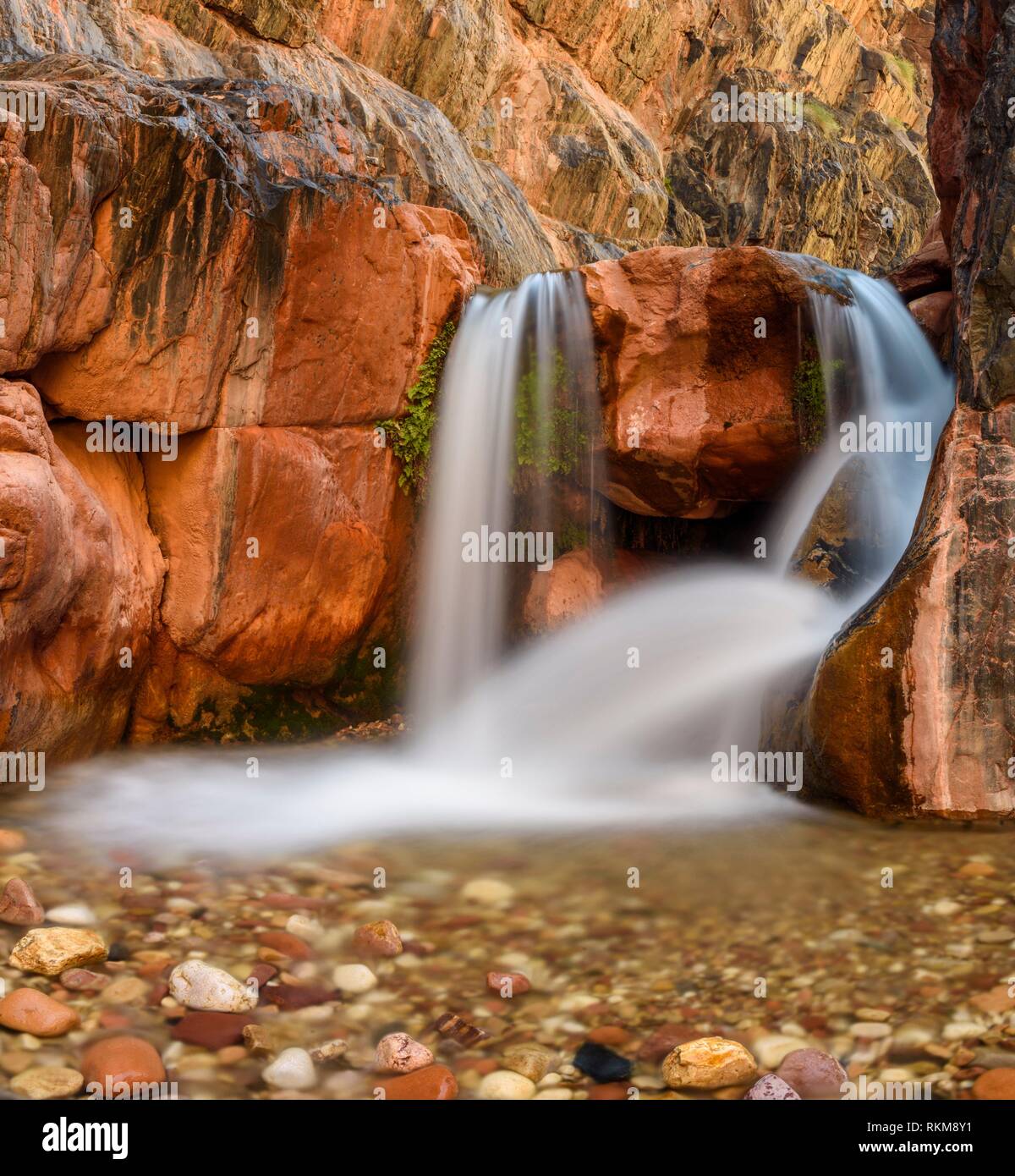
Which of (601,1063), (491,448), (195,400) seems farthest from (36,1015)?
(491,448)

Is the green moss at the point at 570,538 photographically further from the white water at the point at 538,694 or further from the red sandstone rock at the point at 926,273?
the red sandstone rock at the point at 926,273

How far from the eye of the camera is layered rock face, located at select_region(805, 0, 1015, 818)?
5.62 m

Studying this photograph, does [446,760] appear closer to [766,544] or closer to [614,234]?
[766,544]

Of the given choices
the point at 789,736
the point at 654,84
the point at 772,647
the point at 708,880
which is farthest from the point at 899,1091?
the point at 654,84

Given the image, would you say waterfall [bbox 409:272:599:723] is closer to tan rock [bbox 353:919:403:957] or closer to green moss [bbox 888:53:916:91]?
tan rock [bbox 353:919:403:957]

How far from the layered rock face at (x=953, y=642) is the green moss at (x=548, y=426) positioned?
3181 mm

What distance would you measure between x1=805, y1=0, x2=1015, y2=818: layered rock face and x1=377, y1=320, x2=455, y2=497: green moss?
3567 mm

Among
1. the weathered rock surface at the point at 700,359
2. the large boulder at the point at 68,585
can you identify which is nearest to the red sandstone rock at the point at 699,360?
the weathered rock surface at the point at 700,359

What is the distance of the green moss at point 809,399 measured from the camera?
27.7ft

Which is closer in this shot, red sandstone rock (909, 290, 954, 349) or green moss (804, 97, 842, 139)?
red sandstone rock (909, 290, 954, 349)

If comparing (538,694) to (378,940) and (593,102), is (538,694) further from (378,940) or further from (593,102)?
(593,102)

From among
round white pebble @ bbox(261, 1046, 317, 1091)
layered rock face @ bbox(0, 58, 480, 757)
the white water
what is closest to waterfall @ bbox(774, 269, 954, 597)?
the white water

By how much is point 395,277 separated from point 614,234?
1540 centimetres

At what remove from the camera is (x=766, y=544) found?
9125mm
